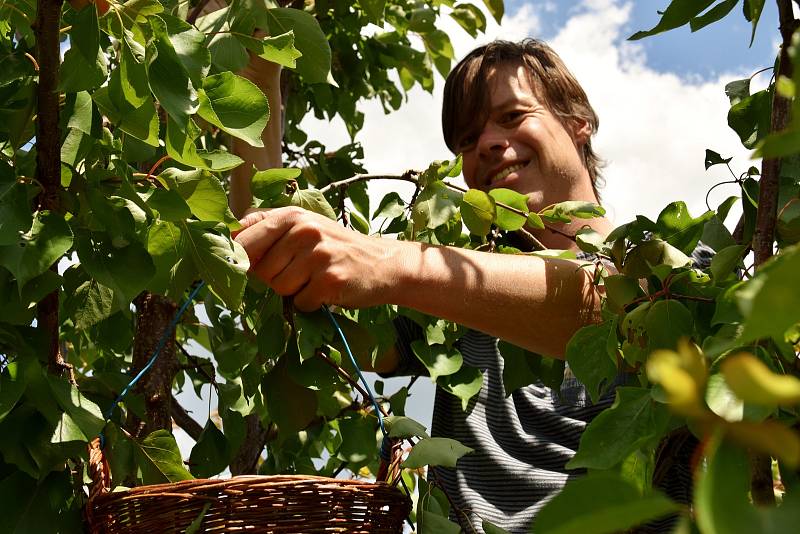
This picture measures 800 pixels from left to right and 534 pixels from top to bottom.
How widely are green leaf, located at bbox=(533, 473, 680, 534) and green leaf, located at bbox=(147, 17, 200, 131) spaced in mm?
654

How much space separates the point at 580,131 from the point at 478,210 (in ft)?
4.45

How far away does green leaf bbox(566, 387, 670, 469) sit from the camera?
0.61 m

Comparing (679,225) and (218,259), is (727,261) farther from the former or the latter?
(218,259)

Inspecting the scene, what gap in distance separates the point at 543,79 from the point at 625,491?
7.31 feet

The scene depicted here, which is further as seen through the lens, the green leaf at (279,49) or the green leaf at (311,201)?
the green leaf at (311,201)

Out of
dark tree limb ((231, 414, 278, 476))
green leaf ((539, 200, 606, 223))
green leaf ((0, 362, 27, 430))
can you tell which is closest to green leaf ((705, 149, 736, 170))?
green leaf ((539, 200, 606, 223))

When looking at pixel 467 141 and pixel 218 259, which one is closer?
pixel 218 259

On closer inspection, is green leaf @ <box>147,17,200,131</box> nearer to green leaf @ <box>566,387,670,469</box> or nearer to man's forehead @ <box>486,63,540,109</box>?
green leaf @ <box>566,387,670,469</box>

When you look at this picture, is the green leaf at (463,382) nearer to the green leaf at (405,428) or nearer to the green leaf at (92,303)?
the green leaf at (405,428)

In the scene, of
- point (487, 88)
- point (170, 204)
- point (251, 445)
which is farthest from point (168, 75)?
point (487, 88)

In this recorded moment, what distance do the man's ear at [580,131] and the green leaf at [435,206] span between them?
50.4 inches

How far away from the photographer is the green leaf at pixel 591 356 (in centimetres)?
97

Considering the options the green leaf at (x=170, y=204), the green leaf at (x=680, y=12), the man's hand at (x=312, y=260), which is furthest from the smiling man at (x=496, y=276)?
the green leaf at (x=680, y=12)

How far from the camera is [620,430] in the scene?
64 cm
